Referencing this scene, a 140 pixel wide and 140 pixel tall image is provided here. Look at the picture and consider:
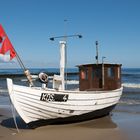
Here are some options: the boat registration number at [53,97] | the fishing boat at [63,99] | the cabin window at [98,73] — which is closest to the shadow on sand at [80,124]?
the fishing boat at [63,99]

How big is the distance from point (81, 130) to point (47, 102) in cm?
185

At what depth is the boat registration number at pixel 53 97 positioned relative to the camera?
12527mm

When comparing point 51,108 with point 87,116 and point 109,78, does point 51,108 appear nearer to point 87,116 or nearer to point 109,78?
point 87,116

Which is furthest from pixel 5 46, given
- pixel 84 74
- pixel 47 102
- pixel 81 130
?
pixel 84 74

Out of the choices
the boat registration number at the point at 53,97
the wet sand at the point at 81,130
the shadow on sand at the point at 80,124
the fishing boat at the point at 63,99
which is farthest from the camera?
the shadow on sand at the point at 80,124

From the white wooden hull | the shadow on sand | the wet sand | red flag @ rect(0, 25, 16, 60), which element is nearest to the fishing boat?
the white wooden hull

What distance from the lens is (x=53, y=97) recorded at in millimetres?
12703

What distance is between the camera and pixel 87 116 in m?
14.8

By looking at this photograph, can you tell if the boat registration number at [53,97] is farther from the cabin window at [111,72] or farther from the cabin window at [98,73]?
the cabin window at [111,72]

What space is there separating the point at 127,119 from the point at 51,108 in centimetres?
466

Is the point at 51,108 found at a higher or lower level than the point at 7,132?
higher

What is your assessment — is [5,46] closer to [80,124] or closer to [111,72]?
[80,124]

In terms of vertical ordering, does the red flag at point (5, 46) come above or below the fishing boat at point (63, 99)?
above

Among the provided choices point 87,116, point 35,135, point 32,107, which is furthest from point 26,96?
point 87,116
